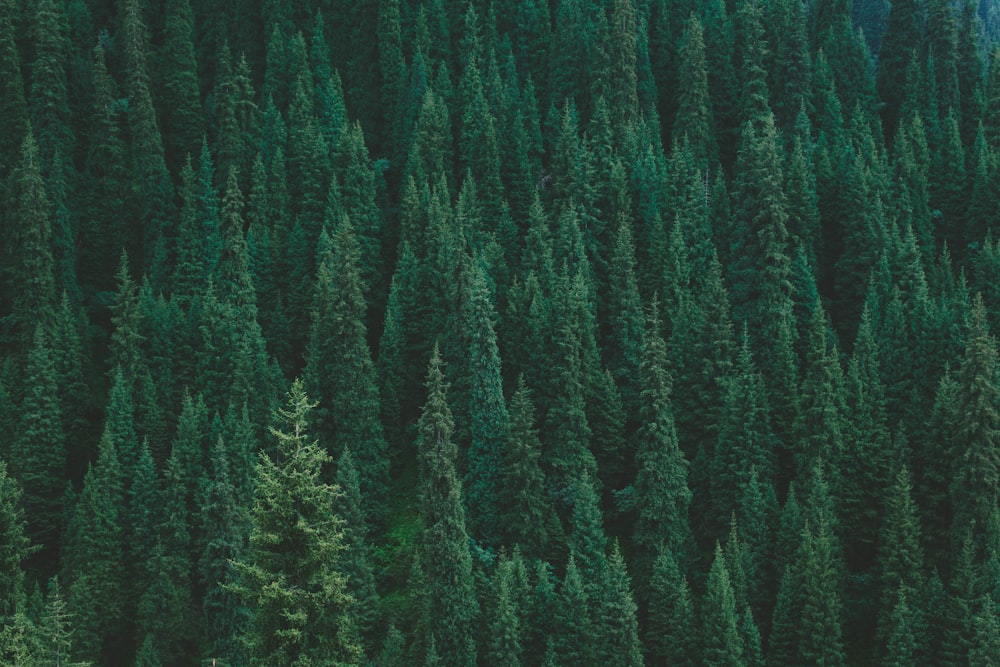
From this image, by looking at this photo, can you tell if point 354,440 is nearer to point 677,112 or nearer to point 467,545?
point 467,545

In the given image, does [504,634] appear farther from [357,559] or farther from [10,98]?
[10,98]

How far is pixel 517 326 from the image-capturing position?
288ft

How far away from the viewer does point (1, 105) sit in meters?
117

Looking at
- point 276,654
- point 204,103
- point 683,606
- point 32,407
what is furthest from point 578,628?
point 204,103

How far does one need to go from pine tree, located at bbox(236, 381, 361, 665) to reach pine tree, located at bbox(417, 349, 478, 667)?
38382mm

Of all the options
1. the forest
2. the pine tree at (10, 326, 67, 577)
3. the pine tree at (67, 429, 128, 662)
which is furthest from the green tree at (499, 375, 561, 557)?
the pine tree at (10, 326, 67, 577)

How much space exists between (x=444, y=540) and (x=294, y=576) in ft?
131

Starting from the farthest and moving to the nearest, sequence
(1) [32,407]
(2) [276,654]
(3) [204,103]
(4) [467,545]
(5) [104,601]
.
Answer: (3) [204,103] < (1) [32,407] < (5) [104,601] < (4) [467,545] < (2) [276,654]

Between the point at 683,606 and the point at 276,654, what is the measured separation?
41.3 m

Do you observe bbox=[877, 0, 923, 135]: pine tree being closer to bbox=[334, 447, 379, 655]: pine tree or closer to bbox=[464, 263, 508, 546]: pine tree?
bbox=[464, 263, 508, 546]: pine tree

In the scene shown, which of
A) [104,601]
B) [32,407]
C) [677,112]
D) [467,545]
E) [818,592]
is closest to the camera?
[818,592]

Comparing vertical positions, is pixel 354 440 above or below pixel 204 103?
below

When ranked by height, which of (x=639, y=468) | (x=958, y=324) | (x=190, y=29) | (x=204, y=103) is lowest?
(x=639, y=468)

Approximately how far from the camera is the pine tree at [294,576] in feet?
106
